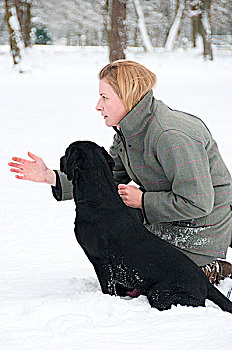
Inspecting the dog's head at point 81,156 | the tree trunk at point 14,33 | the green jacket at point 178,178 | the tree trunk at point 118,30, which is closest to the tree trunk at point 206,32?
the tree trunk at point 14,33

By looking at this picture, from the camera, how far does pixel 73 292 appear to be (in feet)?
8.77

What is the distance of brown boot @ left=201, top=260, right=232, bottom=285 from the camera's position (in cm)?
288

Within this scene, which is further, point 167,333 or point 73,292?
point 73,292

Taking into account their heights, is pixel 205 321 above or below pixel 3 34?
above

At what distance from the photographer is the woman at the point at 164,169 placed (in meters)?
2.43

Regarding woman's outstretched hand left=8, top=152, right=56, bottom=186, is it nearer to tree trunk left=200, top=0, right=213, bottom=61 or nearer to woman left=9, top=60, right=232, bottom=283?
woman left=9, top=60, right=232, bottom=283

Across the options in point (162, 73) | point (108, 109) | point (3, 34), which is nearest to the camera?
point (108, 109)

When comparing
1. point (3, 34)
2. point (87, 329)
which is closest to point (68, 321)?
point (87, 329)

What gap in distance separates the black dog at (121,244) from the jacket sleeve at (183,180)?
192 millimetres

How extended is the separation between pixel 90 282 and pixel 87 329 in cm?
78

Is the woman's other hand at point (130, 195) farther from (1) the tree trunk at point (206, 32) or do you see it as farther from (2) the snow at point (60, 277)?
(1) the tree trunk at point (206, 32)

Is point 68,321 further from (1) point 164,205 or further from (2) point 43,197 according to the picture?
(2) point 43,197

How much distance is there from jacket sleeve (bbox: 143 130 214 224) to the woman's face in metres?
0.29

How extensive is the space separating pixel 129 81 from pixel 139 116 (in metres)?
0.19
